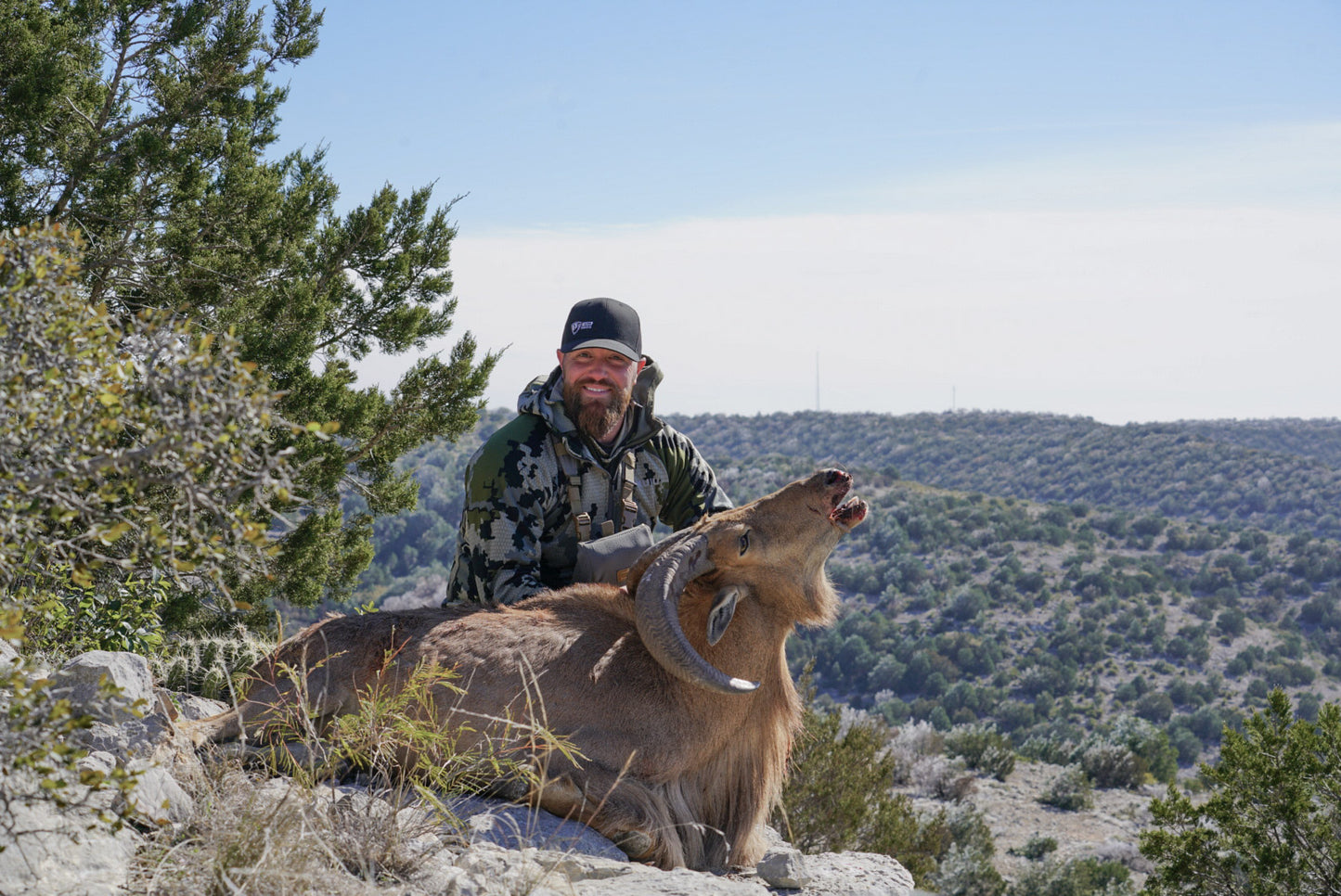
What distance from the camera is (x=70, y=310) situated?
292cm

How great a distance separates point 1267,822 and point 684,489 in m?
4.58

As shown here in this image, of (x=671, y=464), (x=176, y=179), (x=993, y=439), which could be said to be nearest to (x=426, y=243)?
(x=176, y=179)

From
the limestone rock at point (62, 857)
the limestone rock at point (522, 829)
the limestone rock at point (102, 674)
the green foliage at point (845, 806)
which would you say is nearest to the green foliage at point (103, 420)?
the limestone rock at point (62, 857)

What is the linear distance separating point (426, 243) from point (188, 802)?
1143 centimetres

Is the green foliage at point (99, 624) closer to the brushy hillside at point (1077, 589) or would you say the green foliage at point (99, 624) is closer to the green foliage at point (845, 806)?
Result: the green foliage at point (845, 806)

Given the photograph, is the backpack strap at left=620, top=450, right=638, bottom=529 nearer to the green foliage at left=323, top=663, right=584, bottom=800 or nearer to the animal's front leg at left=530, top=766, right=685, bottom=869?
the green foliage at left=323, top=663, right=584, bottom=800

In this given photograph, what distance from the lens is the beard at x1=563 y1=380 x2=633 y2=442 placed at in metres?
6.52

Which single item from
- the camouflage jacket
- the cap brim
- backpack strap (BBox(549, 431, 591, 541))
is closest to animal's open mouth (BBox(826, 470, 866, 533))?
the camouflage jacket

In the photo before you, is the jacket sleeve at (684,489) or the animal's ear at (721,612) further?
the jacket sleeve at (684,489)

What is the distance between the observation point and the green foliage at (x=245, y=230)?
34.1ft

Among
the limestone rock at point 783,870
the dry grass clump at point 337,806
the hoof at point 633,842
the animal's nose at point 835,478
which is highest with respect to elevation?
the animal's nose at point 835,478

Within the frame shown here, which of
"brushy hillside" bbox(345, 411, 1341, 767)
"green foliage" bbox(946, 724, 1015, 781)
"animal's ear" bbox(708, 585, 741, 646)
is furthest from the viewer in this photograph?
"brushy hillside" bbox(345, 411, 1341, 767)

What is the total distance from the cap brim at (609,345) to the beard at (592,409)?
20 cm

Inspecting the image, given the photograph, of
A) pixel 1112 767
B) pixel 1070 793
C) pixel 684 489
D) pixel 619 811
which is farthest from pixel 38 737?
pixel 1112 767
